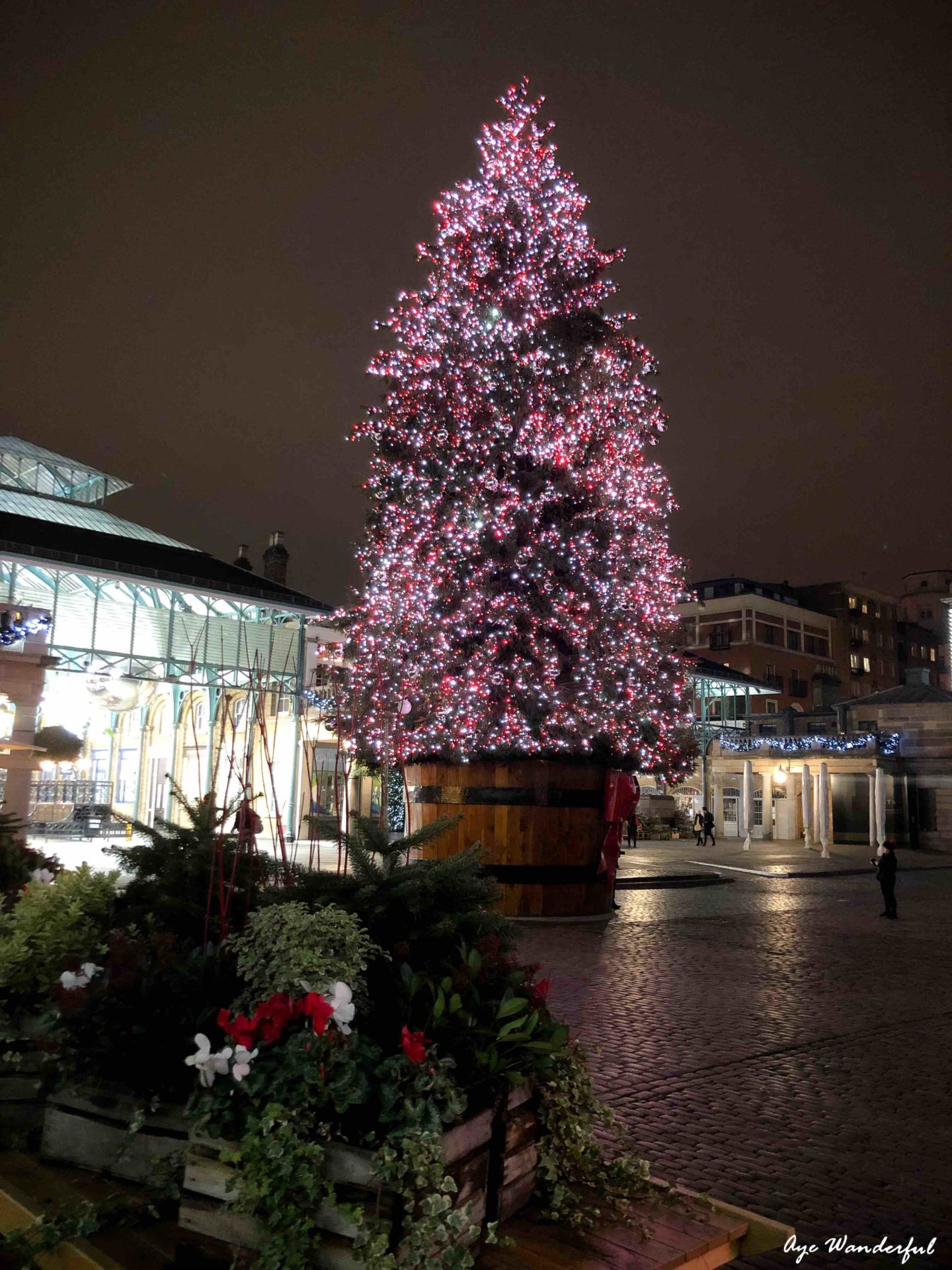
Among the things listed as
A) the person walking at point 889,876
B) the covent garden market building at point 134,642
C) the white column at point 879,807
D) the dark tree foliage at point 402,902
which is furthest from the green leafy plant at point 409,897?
the white column at point 879,807

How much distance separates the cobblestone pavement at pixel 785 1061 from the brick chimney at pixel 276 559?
110 feet

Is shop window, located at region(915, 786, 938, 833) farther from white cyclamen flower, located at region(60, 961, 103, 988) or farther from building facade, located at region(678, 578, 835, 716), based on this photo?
white cyclamen flower, located at region(60, 961, 103, 988)

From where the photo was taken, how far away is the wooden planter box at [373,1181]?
9.41 ft

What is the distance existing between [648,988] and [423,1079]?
21.5 ft

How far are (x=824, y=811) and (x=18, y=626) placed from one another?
2687 centimetres


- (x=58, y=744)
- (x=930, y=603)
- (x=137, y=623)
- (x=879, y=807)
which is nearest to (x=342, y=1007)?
(x=58, y=744)

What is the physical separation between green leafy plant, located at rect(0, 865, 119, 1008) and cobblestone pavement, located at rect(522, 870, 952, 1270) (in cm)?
286

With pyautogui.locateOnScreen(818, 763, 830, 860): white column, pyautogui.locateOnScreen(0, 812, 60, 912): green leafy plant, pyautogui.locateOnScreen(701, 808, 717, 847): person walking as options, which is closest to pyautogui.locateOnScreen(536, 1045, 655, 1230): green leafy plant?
pyautogui.locateOnScreen(0, 812, 60, 912): green leafy plant

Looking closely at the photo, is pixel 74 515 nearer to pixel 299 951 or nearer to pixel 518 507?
pixel 518 507

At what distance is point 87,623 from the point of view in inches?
1038

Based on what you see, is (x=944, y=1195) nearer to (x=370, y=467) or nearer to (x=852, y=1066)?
(x=852, y=1066)

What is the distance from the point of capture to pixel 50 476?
34094 millimetres

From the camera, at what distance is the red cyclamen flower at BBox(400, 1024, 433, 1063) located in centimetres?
306

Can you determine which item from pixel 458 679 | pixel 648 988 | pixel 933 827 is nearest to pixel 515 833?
pixel 458 679
